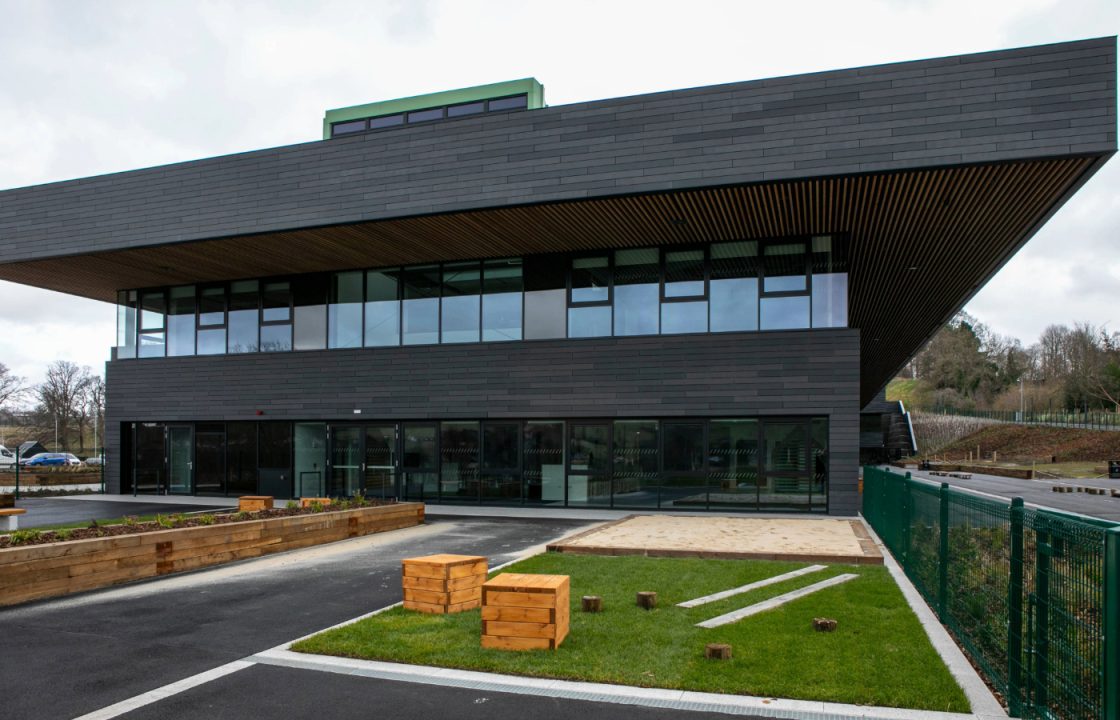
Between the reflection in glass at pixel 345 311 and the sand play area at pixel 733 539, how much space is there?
9.10 m

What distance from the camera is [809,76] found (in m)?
13.6

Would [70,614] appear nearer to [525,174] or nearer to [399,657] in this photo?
[399,657]

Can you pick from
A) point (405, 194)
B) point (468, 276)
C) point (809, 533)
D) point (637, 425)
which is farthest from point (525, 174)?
point (809, 533)

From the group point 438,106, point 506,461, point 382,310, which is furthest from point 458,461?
point 438,106

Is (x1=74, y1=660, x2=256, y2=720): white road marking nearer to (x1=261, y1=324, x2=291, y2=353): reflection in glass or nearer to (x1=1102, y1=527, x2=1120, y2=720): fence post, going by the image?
(x1=1102, y1=527, x2=1120, y2=720): fence post

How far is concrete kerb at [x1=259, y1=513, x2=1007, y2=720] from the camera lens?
4.61 metres

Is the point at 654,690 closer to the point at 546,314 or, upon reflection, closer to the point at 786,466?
the point at 786,466

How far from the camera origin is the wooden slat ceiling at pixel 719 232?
44.7 ft

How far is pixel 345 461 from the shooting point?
19.9 metres

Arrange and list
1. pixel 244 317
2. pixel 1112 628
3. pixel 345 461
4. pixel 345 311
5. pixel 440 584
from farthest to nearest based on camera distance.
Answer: pixel 244 317 → pixel 345 311 → pixel 345 461 → pixel 440 584 → pixel 1112 628

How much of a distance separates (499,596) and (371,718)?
153cm

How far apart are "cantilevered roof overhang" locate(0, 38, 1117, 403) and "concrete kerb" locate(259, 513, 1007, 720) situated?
9332 mm

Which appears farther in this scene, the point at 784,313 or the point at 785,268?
the point at 785,268

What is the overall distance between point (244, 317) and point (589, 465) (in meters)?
10.5
